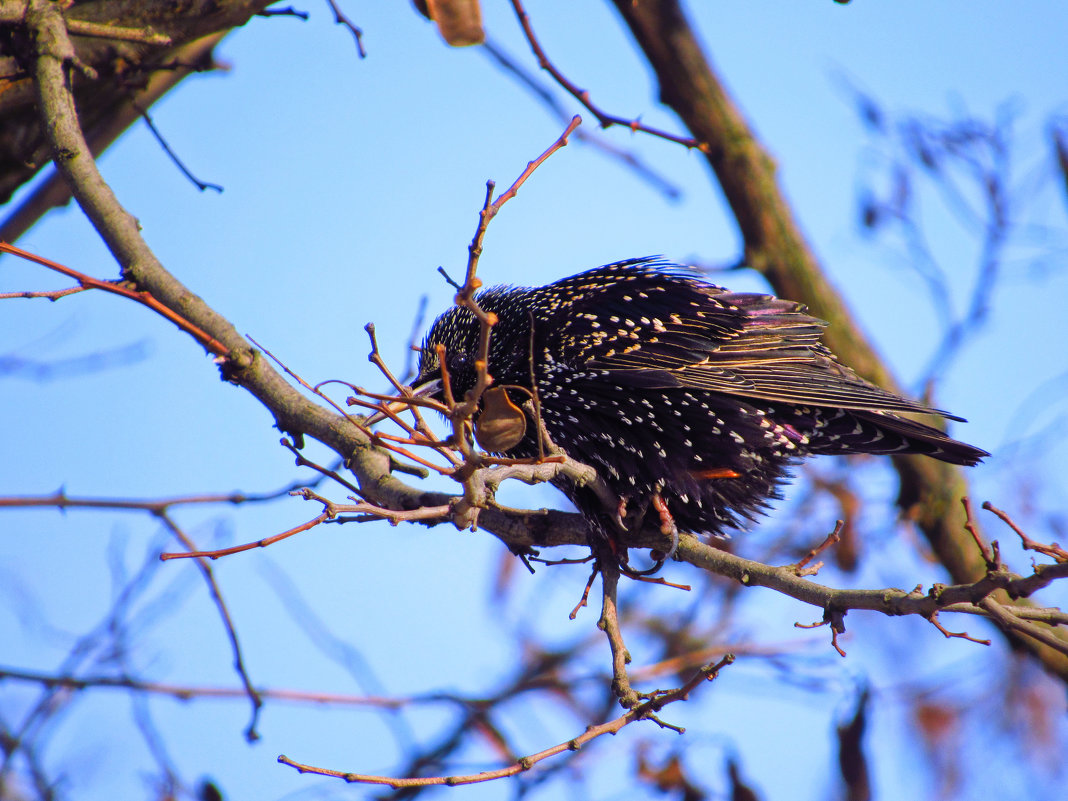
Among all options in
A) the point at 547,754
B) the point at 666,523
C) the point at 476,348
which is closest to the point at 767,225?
the point at 476,348

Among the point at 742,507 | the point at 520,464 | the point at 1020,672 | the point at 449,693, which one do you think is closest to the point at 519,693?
the point at 449,693

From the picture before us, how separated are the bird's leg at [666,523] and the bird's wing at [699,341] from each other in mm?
432

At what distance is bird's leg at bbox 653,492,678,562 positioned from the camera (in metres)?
3.29

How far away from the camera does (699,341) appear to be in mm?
3861

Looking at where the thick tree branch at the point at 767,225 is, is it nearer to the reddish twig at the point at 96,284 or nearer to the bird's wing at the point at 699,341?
the bird's wing at the point at 699,341

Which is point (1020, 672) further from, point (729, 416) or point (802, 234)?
point (729, 416)

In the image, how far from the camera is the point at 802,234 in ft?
17.9

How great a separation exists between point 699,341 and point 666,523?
2.82ft

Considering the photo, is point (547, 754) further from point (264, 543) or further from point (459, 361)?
point (459, 361)

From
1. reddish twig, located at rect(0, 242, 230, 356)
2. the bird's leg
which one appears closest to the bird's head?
the bird's leg

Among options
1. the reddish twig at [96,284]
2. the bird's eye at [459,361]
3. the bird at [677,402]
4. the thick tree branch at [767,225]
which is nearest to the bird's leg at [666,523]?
the bird at [677,402]

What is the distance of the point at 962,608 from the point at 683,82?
360cm

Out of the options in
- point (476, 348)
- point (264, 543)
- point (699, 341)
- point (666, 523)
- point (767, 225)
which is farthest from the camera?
point (767, 225)

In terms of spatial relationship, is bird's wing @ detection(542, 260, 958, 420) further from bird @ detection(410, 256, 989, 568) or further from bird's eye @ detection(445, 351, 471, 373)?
bird's eye @ detection(445, 351, 471, 373)
